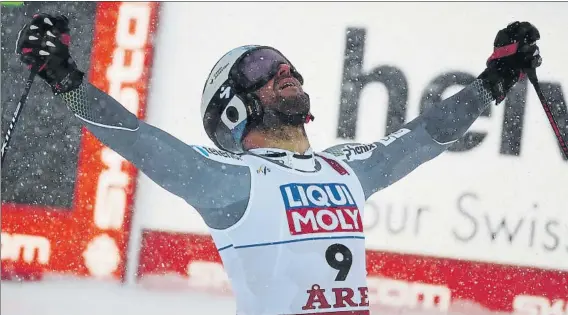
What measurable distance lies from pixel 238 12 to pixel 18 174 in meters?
2.15

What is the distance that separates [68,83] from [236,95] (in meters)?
0.73

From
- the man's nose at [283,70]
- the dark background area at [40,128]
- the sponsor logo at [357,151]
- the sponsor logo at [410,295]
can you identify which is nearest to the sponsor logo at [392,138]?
the sponsor logo at [357,151]

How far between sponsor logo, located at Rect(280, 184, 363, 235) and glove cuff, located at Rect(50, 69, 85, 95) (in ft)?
2.66

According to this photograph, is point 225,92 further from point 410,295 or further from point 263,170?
point 410,295

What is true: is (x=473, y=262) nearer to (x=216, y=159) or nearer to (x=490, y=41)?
(x=490, y=41)

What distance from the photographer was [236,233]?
11.0 ft

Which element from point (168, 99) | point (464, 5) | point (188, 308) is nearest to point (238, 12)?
point (168, 99)

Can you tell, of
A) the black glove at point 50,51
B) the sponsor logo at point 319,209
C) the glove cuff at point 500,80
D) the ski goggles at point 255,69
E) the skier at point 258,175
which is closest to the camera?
the black glove at point 50,51

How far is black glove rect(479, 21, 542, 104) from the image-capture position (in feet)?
13.4

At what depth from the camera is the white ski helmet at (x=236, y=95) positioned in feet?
12.0

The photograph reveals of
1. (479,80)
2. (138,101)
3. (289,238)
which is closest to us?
(289,238)

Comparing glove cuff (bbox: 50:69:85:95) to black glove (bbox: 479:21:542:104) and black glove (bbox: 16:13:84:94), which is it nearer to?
black glove (bbox: 16:13:84:94)

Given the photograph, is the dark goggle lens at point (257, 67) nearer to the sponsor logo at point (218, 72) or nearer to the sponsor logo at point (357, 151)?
the sponsor logo at point (218, 72)

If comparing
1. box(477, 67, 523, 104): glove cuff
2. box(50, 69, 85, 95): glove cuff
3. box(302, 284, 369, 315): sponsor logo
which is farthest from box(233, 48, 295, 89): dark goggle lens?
box(477, 67, 523, 104): glove cuff
